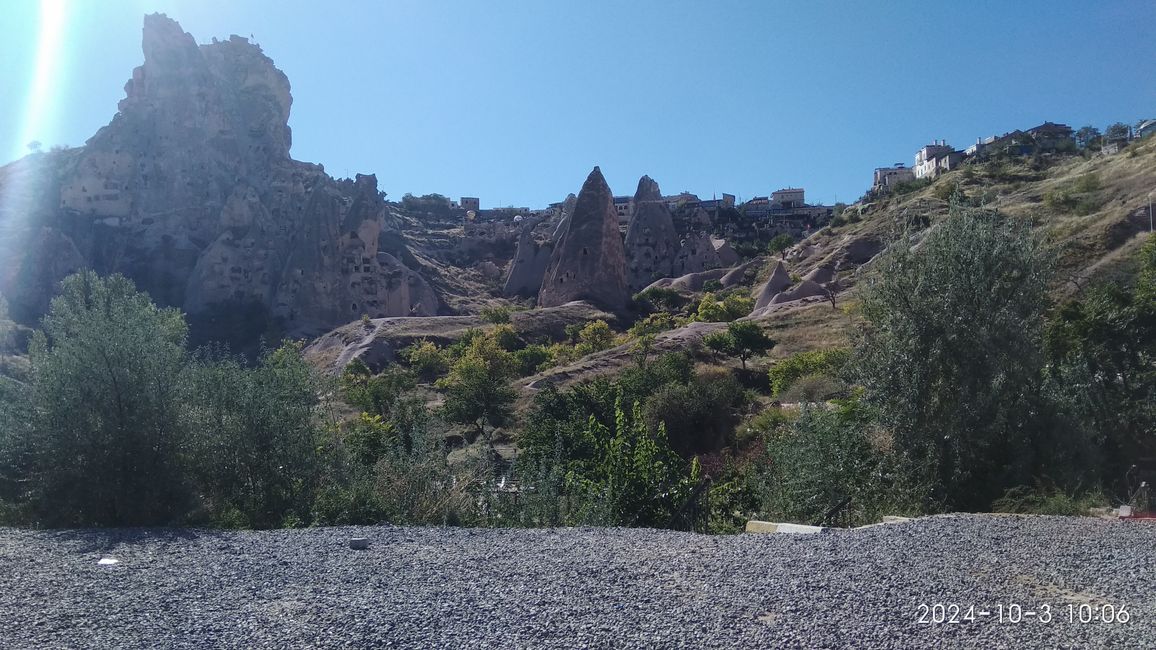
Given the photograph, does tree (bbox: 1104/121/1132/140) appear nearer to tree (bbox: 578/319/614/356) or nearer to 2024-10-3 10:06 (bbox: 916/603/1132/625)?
tree (bbox: 578/319/614/356)

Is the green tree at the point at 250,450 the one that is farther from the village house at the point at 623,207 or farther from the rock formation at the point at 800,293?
the village house at the point at 623,207

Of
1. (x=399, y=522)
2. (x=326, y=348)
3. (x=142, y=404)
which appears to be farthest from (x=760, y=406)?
(x=326, y=348)

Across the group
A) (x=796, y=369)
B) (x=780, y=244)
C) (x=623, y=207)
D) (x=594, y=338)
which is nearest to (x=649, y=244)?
(x=780, y=244)

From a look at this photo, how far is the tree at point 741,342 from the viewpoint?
31.5 metres

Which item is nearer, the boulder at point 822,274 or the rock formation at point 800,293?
the rock formation at point 800,293

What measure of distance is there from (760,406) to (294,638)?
20.4 meters

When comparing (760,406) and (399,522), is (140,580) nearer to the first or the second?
(399,522)

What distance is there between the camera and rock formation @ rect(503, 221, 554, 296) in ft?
206

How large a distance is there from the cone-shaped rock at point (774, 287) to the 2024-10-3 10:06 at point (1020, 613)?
38.0m

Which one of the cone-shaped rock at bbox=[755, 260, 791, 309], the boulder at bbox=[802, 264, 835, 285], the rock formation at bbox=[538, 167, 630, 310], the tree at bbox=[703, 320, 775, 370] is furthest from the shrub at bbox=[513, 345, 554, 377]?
the boulder at bbox=[802, 264, 835, 285]

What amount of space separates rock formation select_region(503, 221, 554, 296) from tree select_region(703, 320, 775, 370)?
31.1 metres

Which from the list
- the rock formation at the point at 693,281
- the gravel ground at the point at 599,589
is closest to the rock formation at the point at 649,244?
the rock formation at the point at 693,281

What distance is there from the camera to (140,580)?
22.6ft

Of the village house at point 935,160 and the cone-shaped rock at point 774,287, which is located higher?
the village house at point 935,160
